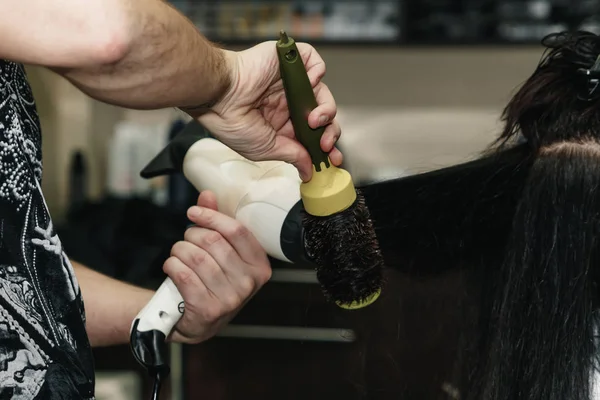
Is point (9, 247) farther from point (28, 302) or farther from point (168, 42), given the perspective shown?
point (168, 42)

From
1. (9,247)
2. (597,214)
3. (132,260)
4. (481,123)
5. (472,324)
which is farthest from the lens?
(481,123)

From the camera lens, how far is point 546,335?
3.34 ft

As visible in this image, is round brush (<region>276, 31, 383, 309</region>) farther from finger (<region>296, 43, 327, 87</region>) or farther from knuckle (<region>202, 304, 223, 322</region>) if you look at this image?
knuckle (<region>202, 304, 223, 322</region>)

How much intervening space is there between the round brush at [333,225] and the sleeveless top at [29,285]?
0.98 ft

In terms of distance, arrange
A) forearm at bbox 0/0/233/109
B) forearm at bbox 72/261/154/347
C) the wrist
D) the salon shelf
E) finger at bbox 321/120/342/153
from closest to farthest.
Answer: forearm at bbox 0/0/233/109
the wrist
finger at bbox 321/120/342/153
forearm at bbox 72/261/154/347
the salon shelf

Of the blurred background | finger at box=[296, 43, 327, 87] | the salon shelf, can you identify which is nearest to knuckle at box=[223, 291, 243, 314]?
finger at box=[296, 43, 327, 87]

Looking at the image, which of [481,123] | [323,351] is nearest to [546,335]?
[323,351]

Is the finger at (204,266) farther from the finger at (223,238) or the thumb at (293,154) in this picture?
the thumb at (293,154)

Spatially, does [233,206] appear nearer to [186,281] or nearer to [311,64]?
[186,281]

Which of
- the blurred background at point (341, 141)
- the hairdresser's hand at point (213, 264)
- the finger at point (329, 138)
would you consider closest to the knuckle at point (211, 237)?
the hairdresser's hand at point (213, 264)

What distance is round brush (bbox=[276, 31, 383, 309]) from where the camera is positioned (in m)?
0.95

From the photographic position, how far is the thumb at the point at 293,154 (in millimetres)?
982

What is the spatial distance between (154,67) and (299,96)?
205mm

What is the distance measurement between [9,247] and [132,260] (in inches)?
72.3
